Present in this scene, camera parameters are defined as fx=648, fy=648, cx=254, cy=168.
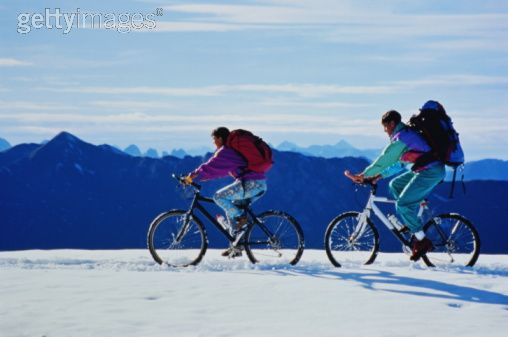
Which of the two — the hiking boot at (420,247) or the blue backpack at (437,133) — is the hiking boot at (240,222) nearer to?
the hiking boot at (420,247)

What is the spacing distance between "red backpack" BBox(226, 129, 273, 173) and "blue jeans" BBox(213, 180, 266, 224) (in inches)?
10.6

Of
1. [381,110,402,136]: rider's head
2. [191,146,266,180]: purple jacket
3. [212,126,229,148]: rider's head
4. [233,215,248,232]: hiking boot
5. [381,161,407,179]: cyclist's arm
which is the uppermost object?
[381,110,402,136]: rider's head

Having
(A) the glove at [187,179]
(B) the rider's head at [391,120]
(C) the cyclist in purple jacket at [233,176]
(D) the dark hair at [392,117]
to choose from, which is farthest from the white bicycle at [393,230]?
(A) the glove at [187,179]

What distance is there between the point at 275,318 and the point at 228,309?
0.69 meters

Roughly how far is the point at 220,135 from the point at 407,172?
3.22 meters

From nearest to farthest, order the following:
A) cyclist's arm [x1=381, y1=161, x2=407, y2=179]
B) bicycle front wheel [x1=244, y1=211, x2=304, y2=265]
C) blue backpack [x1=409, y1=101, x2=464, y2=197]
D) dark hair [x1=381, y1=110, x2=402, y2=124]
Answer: blue backpack [x1=409, y1=101, x2=464, y2=197]
dark hair [x1=381, y1=110, x2=402, y2=124]
cyclist's arm [x1=381, y1=161, x2=407, y2=179]
bicycle front wheel [x1=244, y1=211, x2=304, y2=265]

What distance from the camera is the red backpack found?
10.9 m

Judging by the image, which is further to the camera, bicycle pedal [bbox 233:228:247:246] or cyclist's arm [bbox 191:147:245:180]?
bicycle pedal [bbox 233:228:247:246]

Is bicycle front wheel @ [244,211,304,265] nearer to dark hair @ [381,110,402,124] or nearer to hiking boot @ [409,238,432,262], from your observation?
hiking boot @ [409,238,432,262]

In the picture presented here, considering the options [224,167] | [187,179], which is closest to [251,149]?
[224,167]

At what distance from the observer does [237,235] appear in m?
11.2

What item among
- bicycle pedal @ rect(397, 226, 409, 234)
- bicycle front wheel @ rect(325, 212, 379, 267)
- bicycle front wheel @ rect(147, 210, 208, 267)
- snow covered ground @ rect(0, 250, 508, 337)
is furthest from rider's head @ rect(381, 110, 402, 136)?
bicycle front wheel @ rect(147, 210, 208, 267)

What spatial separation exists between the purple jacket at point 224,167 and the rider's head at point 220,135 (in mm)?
193

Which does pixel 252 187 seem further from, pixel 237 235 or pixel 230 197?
pixel 237 235
